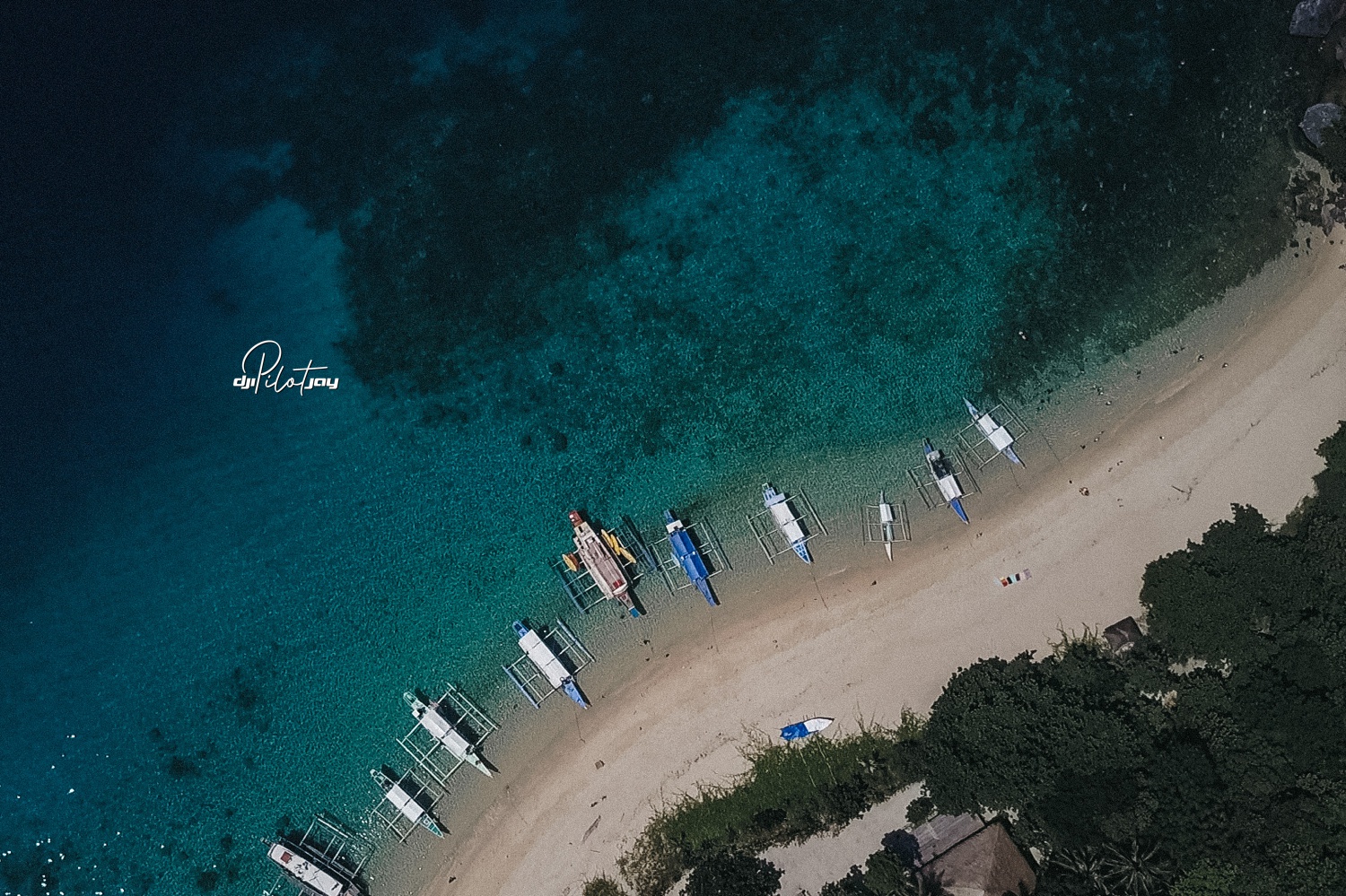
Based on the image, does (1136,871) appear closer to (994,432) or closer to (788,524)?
(994,432)

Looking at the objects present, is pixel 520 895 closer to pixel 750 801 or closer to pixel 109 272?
pixel 750 801

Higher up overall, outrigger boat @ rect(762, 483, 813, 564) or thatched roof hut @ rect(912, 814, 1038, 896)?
outrigger boat @ rect(762, 483, 813, 564)

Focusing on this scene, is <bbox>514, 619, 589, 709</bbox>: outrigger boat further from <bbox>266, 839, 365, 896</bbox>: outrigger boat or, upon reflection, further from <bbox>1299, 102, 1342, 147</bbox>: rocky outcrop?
<bbox>1299, 102, 1342, 147</bbox>: rocky outcrop

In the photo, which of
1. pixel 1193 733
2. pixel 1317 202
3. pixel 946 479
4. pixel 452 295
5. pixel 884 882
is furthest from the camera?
pixel 452 295

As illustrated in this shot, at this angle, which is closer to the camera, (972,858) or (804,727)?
(972,858)

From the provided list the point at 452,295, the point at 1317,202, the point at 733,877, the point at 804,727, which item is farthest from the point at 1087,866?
the point at 452,295

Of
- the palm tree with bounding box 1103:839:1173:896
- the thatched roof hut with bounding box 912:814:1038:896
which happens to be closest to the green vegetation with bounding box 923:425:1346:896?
the palm tree with bounding box 1103:839:1173:896

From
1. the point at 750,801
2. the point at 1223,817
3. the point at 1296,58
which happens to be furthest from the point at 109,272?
the point at 1296,58
